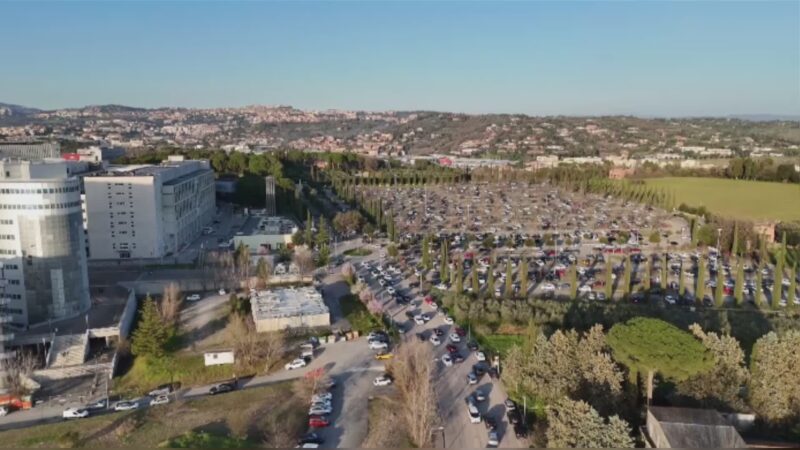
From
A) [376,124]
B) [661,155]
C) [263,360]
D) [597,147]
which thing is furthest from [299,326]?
[376,124]

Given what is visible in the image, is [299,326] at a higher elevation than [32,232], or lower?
lower

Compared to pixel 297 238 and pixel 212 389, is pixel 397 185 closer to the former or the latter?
pixel 297 238

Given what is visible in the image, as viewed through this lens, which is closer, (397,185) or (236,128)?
(397,185)

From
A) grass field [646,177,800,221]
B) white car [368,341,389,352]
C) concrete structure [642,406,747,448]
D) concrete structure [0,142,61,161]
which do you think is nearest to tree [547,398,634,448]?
concrete structure [642,406,747,448]

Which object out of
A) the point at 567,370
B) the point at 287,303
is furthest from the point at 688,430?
the point at 287,303

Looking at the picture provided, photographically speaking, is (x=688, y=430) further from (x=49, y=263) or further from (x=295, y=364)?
(x=49, y=263)

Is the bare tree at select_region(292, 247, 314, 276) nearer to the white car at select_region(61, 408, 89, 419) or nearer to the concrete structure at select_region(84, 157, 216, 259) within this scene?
the concrete structure at select_region(84, 157, 216, 259)
